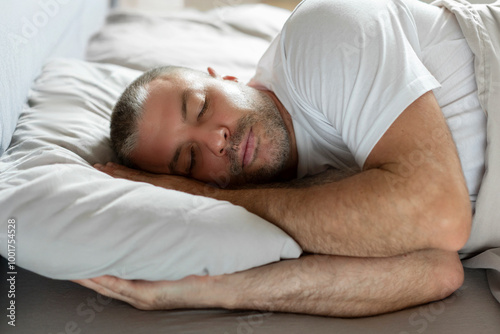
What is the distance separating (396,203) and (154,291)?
0.46 metres

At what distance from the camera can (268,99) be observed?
4.29 ft

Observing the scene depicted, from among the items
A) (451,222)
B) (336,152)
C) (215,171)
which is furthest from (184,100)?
(451,222)

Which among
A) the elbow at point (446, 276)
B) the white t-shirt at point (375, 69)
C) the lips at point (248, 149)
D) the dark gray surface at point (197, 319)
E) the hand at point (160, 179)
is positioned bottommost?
the dark gray surface at point (197, 319)

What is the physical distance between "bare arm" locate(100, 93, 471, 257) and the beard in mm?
224

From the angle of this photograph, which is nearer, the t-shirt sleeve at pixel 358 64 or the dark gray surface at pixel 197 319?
the dark gray surface at pixel 197 319

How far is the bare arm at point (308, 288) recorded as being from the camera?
0.93 meters

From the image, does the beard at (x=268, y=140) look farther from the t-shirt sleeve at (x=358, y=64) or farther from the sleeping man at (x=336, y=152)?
the t-shirt sleeve at (x=358, y=64)

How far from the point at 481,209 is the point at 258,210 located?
17.9 inches

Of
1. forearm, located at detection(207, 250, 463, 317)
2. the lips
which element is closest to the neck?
the lips

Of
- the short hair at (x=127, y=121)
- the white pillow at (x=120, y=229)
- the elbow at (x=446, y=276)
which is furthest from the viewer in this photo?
the short hair at (x=127, y=121)

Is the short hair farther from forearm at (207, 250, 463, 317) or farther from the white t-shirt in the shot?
forearm at (207, 250, 463, 317)

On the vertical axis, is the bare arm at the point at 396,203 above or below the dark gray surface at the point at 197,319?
above

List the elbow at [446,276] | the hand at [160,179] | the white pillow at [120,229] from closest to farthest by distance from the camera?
the white pillow at [120,229], the elbow at [446,276], the hand at [160,179]

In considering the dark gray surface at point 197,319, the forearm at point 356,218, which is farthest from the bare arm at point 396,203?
the dark gray surface at point 197,319
